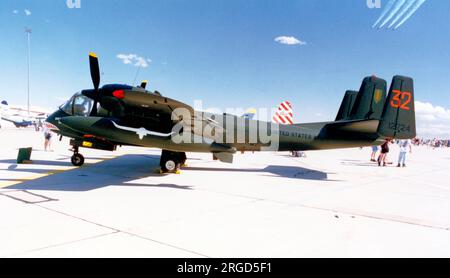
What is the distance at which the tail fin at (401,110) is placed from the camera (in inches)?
495

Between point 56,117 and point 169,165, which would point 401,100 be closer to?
point 169,165

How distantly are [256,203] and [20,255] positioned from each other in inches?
223

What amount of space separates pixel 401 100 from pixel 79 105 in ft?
47.9

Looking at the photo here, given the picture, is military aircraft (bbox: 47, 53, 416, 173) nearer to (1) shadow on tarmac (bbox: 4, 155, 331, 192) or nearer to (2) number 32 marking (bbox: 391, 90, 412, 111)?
(2) number 32 marking (bbox: 391, 90, 412, 111)

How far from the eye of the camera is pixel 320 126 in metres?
14.2

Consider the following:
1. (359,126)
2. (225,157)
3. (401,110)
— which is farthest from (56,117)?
(401,110)

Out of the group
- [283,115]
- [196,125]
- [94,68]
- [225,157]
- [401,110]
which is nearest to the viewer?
[94,68]

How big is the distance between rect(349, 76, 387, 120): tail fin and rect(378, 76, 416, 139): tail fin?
2.81ft

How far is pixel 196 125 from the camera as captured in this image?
12.5 metres

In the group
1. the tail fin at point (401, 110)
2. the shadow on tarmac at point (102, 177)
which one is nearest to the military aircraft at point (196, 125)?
the tail fin at point (401, 110)

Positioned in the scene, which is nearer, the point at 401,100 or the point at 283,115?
the point at 401,100

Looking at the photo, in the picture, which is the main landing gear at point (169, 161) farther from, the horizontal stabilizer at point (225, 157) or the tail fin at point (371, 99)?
the tail fin at point (371, 99)
